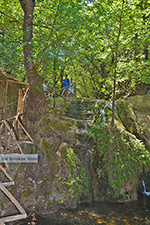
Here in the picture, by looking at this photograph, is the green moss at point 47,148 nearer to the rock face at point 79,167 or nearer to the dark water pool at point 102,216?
the rock face at point 79,167

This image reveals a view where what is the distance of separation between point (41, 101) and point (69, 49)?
2.46 m

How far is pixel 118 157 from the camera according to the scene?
7.70 meters

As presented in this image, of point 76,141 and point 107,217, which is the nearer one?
point 107,217

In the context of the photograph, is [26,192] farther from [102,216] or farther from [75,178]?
[102,216]

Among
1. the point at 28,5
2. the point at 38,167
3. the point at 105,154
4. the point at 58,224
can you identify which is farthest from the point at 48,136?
the point at 28,5

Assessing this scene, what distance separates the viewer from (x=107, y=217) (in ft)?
19.0

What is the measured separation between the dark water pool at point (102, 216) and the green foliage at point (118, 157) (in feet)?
2.42

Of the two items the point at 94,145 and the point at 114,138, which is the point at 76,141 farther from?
the point at 114,138

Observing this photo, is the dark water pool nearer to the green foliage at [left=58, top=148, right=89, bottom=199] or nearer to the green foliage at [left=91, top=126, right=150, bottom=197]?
the green foliage at [left=58, top=148, right=89, bottom=199]

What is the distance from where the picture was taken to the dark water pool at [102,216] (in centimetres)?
538

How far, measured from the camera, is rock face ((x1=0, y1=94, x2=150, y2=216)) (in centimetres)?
613

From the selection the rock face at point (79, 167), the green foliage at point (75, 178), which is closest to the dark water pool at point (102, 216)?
the rock face at point (79, 167)

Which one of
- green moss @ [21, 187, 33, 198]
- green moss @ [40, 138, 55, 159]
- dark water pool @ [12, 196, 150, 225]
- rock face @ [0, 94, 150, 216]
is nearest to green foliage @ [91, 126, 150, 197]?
rock face @ [0, 94, 150, 216]

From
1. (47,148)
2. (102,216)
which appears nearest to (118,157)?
(102,216)
